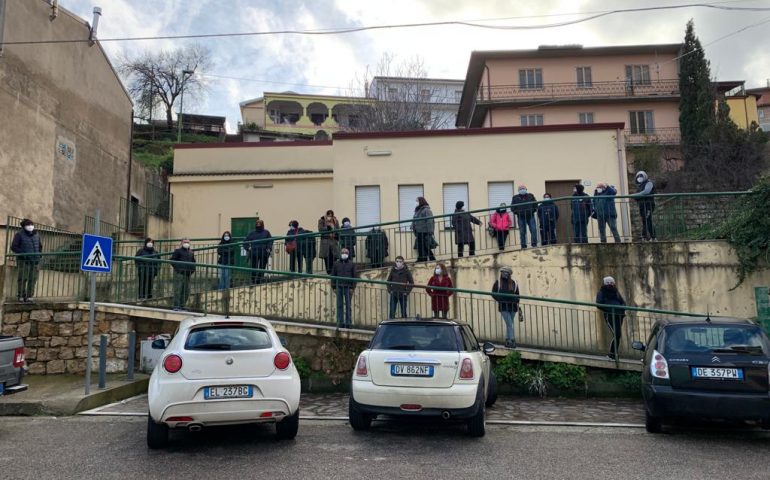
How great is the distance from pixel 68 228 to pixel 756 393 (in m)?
20.9

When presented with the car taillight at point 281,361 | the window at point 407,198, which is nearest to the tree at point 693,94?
the window at point 407,198

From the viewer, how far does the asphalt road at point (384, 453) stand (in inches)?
202

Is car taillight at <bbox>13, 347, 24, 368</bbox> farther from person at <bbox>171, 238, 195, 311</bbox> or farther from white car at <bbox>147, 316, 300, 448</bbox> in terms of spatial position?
person at <bbox>171, 238, 195, 311</bbox>

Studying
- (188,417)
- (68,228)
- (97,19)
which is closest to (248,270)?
(188,417)

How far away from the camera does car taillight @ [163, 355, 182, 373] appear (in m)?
5.82

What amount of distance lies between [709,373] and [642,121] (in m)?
38.9

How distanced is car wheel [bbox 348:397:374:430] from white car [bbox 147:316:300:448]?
811 millimetres

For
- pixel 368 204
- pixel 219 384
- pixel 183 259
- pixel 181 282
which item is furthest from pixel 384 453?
pixel 368 204

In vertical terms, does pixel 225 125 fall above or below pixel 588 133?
above

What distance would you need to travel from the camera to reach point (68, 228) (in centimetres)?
1936

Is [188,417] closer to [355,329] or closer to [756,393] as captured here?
[355,329]

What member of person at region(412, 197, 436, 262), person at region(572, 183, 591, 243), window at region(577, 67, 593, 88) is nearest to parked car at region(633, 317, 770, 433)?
person at region(572, 183, 591, 243)

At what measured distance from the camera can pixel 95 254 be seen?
8.68 metres

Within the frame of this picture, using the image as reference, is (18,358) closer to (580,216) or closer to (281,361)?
(281,361)
